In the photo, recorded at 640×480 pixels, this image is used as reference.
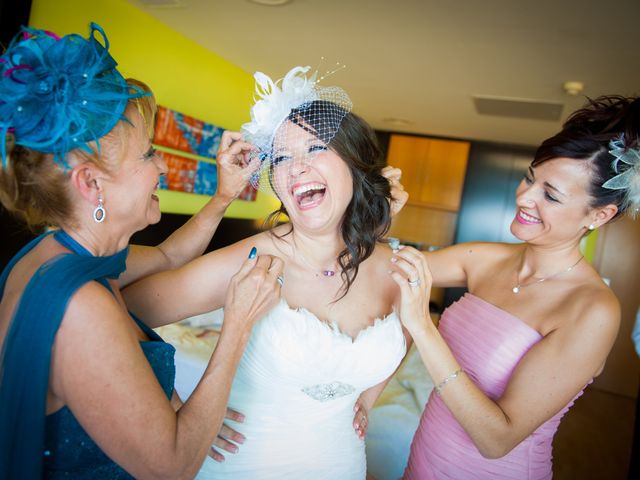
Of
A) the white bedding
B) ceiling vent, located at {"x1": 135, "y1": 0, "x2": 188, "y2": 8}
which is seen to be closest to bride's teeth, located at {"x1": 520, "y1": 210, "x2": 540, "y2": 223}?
the white bedding

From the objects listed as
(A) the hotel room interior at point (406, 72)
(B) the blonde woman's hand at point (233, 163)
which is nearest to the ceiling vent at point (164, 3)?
(A) the hotel room interior at point (406, 72)

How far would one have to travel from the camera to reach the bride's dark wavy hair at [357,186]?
1568mm

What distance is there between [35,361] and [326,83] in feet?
14.9

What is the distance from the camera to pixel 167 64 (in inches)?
158

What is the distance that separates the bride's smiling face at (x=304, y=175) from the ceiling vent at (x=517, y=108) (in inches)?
149

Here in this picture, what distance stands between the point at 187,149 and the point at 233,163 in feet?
9.42

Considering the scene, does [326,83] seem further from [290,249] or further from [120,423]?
[120,423]

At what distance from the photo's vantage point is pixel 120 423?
0.90 m

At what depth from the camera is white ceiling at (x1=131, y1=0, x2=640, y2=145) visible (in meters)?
2.86

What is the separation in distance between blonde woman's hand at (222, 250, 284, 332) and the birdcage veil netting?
1.44 feet

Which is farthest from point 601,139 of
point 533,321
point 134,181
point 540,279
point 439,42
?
point 439,42

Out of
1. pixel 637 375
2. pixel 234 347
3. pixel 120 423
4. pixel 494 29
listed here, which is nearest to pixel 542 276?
pixel 234 347

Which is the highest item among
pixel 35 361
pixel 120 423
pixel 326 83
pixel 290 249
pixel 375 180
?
pixel 326 83

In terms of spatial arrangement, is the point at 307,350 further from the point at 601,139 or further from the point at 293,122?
the point at 601,139
